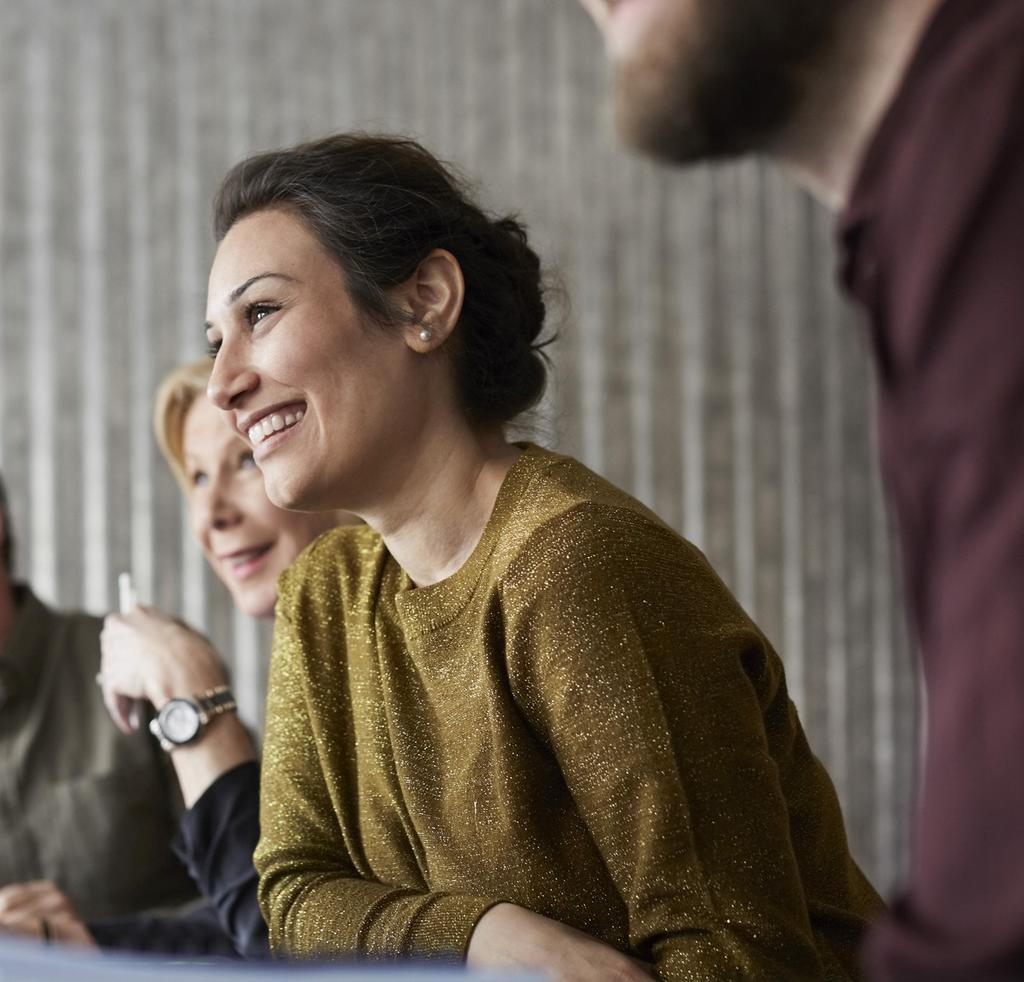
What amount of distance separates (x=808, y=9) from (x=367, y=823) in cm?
96

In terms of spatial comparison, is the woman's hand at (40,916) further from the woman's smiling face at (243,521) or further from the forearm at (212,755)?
the woman's smiling face at (243,521)

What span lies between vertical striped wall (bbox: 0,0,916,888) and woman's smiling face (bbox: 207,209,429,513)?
2.00 metres

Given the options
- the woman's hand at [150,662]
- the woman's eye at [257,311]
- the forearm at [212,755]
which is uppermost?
the woman's eye at [257,311]

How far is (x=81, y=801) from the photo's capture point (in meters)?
2.13

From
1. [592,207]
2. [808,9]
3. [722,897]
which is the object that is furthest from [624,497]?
[592,207]

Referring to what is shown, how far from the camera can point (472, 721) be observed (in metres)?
1.33

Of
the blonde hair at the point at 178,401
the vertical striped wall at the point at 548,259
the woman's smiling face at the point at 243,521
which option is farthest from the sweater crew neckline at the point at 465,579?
the vertical striped wall at the point at 548,259

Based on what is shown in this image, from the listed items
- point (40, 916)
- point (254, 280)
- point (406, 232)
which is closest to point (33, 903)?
point (40, 916)

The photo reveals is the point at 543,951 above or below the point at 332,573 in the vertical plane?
below

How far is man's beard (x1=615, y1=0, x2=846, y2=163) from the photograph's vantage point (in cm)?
76

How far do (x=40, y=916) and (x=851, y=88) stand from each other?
4.12 feet

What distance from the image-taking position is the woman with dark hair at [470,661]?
1189 millimetres

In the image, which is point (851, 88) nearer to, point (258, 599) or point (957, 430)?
point (957, 430)

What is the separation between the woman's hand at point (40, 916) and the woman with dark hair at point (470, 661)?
25 centimetres
